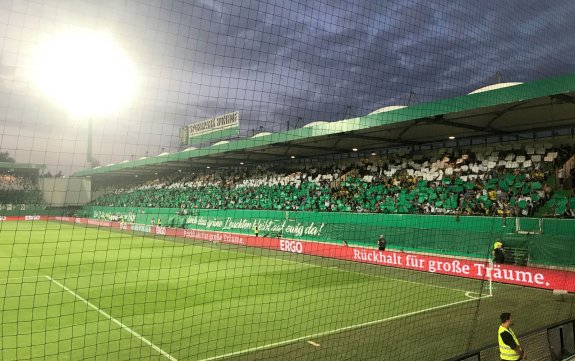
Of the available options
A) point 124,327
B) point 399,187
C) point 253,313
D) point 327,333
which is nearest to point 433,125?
point 399,187

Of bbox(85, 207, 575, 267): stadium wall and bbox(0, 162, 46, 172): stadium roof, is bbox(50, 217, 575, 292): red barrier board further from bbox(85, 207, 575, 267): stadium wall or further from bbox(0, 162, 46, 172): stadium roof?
bbox(0, 162, 46, 172): stadium roof

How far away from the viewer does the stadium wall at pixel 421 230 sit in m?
16.0

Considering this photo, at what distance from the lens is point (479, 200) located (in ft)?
67.2

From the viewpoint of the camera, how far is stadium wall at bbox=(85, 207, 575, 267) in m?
16.0

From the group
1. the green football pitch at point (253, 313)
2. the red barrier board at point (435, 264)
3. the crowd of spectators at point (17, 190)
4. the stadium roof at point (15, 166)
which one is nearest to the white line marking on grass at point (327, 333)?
the green football pitch at point (253, 313)

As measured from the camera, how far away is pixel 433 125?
20625mm

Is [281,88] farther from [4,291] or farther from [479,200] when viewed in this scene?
[479,200]

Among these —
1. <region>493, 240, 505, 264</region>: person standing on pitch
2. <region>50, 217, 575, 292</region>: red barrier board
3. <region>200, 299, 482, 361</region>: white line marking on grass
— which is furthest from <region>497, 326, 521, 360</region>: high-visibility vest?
<region>493, 240, 505, 264</region>: person standing on pitch

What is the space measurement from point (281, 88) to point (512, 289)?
989 cm

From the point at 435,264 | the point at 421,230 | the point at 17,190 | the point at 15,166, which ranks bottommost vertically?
the point at 17,190

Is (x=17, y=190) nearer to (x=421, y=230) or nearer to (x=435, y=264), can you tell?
(x=421, y=230)

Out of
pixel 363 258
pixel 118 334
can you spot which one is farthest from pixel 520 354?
pixel 363 258

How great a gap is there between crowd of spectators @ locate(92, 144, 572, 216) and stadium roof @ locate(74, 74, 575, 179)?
1.57 metres

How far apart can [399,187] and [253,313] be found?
635 inches
